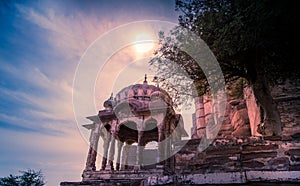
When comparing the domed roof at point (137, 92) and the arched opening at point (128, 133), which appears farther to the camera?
the domed roof at point (137, 92)

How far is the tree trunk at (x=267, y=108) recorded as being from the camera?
20.2ft

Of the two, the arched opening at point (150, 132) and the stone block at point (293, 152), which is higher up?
the arched opening at point (150, 132)

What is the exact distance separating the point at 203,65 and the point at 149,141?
44.6ft

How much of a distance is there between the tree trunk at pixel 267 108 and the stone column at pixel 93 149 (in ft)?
39.7

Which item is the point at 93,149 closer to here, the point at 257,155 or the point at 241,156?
the point at 241,156

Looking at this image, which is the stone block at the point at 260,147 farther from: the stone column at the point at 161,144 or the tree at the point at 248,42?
the stone column at the point at 161,144

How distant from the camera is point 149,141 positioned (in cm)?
2019

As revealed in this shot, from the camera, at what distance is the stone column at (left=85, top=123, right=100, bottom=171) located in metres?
15.6

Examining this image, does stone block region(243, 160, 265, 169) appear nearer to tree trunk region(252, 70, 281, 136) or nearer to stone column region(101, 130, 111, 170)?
tree trunk region(252, 70, 281, 136)

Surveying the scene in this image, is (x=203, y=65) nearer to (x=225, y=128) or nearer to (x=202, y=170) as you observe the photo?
(x=202, y=170)

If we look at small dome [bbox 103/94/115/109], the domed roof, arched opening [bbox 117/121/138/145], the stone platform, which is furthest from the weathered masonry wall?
the domed roof

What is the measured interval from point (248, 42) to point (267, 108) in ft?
6.27

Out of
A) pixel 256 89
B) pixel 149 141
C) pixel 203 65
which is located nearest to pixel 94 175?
pixel 149 141

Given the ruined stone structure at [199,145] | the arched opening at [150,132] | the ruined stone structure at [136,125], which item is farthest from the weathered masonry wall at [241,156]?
the arched opening at [150,132]
